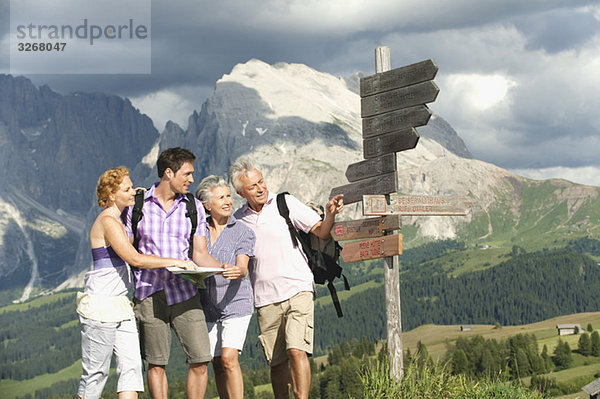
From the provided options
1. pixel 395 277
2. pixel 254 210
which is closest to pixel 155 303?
pixel 254 210

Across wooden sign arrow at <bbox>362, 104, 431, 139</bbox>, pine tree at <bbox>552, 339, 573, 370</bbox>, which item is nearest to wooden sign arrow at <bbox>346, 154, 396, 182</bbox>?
wooden sign arrow at <bbox>362, 104, 431, 139</bbox>

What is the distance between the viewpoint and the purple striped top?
31.9 ft

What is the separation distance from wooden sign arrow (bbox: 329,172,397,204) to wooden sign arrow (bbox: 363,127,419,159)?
43 centimetres

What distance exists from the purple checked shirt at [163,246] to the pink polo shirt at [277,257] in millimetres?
1287

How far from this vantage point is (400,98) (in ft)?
→ 40.6

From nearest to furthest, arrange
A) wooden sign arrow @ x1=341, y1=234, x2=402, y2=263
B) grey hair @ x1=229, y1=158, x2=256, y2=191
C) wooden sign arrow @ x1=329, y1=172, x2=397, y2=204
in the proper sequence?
1. grey hair @ x1=229, y1=158, x2=256, y2=191
2. wooden sign arrow @ x1=341, y1=234, x2=402, y2=263
3. wooden sign arrow @ x1=329, y1=172, x2=397, y2=204

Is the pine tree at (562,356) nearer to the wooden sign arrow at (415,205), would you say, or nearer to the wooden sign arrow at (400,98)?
the wooden sign arrow at (415,205)

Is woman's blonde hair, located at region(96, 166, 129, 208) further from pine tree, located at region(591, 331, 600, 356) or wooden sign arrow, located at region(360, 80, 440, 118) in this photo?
pine tree, located at region(591, 331, 600, 356)

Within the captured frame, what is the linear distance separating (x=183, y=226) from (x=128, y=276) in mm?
934

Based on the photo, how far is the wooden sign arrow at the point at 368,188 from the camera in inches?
483

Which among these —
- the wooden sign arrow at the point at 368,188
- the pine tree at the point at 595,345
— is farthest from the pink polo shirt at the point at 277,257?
the pine tree at the point at 595,345

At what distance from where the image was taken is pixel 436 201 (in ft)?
40.5

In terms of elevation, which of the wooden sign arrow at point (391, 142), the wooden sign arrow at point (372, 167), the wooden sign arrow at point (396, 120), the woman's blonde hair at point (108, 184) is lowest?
the woman's blonde hair at point (108, 184)

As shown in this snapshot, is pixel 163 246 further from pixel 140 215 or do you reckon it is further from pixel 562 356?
pixel 562 356
